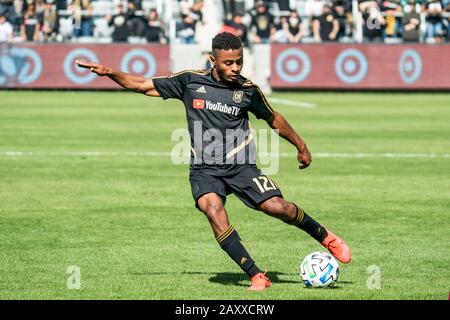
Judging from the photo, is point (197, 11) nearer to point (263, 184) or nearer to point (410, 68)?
point (410, 68)

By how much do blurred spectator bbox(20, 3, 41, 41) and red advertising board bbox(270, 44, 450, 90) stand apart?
8906mm

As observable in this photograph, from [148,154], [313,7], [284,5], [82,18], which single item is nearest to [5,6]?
[82,18]

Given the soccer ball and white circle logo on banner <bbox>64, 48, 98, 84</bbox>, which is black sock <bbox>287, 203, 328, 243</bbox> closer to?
the soccer ball

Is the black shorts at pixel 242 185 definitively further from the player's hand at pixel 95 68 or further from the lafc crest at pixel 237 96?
the player's hand at pixel 95 68

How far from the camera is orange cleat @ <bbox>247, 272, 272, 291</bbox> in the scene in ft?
30.8

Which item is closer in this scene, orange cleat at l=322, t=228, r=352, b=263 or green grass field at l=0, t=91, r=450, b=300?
green grass field at l=0, t=91, r=450, b=300

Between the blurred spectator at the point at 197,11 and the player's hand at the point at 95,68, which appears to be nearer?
the player's hand at the point at 95,68

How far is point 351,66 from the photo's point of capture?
123 ft

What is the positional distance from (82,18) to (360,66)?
35.6 ft

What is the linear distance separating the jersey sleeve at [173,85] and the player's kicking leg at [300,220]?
1.36 meters

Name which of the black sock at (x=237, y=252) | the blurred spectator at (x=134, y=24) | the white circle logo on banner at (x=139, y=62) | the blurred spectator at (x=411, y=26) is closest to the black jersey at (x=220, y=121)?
the black sock at (x=237, y=252)

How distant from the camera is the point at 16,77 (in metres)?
36.3

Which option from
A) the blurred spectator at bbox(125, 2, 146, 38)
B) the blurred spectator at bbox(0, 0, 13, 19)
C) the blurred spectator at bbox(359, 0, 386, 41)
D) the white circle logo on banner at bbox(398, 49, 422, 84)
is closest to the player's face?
the white circle logo on banner at bbox(398, 49, 422, 84)

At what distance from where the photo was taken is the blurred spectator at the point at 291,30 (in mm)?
39062
